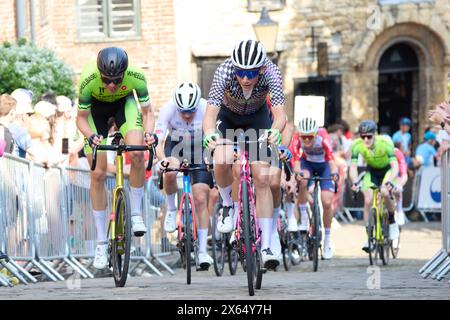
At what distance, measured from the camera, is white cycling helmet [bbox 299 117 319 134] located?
1892cm

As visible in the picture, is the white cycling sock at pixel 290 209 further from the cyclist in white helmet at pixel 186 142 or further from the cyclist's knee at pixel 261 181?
the cyclist's knee at pixel 261 181

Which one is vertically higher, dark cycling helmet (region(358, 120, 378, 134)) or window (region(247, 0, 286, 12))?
window (region(247, 0, 286, 12))

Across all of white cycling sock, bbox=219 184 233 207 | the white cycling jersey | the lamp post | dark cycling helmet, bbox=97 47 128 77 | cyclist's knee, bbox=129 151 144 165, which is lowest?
white cycling sock, bbox=219 184 233 207

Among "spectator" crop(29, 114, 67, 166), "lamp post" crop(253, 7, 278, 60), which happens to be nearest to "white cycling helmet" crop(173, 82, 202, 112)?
"spectator" crop(29, 114, 67, 166)

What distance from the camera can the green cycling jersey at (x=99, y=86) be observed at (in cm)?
1260

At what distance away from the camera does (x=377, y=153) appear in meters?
20.0

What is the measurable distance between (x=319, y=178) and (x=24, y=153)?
13.5 feet

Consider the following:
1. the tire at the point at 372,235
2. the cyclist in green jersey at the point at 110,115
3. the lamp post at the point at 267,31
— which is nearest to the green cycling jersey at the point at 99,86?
the cyclist in green jersey at the point at 110,115

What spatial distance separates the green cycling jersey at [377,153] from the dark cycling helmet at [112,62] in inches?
326

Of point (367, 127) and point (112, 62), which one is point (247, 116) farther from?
point (367, 127)

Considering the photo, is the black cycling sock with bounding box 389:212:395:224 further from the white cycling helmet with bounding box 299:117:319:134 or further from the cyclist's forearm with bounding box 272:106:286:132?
the cyclist's forearm with bounding box 272:106:286:132

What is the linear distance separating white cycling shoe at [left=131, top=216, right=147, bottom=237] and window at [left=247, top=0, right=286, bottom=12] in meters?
22.4
